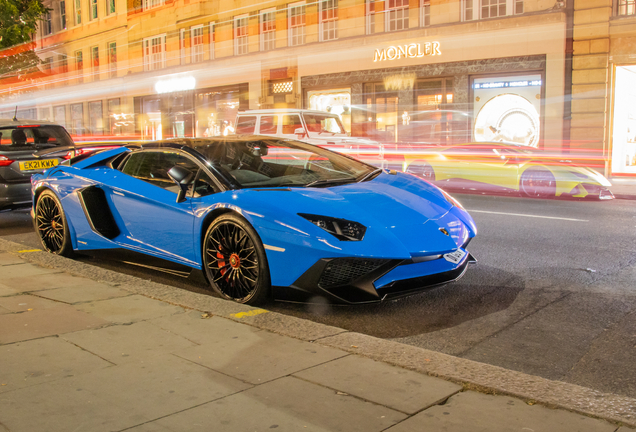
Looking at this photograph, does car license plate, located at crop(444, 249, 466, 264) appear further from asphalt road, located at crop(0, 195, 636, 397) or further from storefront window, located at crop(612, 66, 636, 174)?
storefront window, located at crop(612, 66, 636, 174)

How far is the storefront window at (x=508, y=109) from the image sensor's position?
19.2 meters

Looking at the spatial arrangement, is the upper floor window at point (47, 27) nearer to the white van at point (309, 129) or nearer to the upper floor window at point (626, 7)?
the white van at point (309, 129)

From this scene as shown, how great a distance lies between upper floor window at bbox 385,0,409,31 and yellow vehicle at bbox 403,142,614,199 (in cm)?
853

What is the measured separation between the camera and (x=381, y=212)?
4426mm

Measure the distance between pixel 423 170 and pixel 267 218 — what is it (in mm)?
11476

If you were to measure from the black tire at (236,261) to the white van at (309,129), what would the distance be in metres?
8.59

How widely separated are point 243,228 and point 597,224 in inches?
236

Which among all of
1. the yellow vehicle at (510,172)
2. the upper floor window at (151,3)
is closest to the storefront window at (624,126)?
the yellow vehicle at (510,172)

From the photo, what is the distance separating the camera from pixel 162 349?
354cm

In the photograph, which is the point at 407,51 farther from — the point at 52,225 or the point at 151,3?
the point at 151,3

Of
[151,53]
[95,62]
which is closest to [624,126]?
[151,53]

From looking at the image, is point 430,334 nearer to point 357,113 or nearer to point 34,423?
point 34,423

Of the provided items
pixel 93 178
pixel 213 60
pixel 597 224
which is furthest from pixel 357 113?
pixel 93 178

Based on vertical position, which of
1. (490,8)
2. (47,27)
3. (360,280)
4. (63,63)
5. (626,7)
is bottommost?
(360,280)
